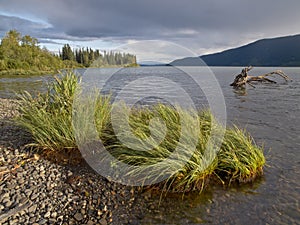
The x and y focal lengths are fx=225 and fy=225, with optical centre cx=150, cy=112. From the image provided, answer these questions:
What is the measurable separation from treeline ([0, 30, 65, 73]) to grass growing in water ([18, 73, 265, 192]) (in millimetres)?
58371

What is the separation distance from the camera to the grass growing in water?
14.8ft

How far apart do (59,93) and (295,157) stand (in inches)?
265

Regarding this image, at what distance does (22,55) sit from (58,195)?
7788 centimetres

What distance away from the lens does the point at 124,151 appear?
4.99m

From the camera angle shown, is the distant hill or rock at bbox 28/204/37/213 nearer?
rock at bbox 28/204/37/213

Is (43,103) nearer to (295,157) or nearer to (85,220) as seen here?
(85,220)

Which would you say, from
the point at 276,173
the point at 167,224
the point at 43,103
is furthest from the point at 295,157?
the point at 43,103

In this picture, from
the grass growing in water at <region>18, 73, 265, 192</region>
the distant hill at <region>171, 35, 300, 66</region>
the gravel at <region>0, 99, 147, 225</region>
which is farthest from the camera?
the distant hill at <region>171, 35, 300, 66</region>

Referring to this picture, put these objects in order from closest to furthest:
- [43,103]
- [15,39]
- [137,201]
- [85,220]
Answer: [85,220]
[137,201]
[43,103]
[15,39]

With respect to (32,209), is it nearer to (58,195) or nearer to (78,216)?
(58,195)

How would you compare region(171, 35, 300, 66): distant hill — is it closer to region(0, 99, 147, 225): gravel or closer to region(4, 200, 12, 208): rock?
region(0, 99, 147, 225): gravel

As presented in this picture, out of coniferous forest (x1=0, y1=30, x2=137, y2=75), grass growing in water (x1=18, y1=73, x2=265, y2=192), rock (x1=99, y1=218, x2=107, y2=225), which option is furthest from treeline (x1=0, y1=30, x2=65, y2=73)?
rock (x1=99, y1=218, x2=107, y2=225)

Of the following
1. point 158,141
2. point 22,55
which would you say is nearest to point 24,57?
point 22,55

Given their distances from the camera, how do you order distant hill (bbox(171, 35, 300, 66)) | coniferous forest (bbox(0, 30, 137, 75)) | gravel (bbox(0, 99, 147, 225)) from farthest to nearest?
distant hill (bbox(171, 35, 300, 66))
coniferous forest (bbox(0, 30, 137, 75))
gravel (bbox(0, 99, 147, 225))
